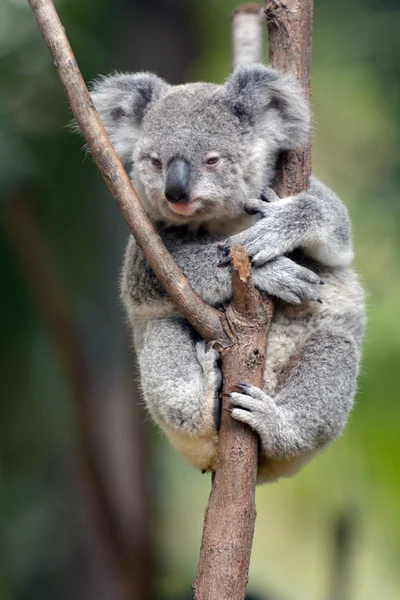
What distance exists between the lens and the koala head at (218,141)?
118 inches

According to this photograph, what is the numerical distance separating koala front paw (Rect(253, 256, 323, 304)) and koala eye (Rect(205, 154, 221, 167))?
46 cm

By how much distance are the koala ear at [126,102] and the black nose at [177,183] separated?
571 millimetres

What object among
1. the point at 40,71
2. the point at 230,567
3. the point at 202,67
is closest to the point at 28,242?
the point at 40,71

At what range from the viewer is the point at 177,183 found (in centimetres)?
285

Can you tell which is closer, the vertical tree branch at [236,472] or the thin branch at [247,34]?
the vertical tree branch at [236,472]

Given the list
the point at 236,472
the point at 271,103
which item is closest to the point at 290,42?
the point at 271,103

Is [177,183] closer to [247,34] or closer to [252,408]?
[252,408]

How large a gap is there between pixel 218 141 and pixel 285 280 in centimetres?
64

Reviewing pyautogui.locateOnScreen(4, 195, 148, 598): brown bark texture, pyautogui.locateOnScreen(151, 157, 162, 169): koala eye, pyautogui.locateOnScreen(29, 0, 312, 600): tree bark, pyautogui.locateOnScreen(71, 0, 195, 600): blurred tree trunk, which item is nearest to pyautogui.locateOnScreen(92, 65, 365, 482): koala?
pyautogui.locateOnScreen(151, 157, 162, 169): koala eye

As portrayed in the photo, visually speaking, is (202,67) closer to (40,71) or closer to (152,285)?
(40,71)

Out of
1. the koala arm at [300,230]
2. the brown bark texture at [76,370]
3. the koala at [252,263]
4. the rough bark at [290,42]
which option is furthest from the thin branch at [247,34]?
the brown bark texture at [76,370]

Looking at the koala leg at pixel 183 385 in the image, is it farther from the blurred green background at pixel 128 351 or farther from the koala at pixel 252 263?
the blurred green background at pixel 128 351

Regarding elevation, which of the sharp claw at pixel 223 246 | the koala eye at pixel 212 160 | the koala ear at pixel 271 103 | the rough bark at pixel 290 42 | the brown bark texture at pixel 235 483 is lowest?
the brown bark texture at pixel 235 483

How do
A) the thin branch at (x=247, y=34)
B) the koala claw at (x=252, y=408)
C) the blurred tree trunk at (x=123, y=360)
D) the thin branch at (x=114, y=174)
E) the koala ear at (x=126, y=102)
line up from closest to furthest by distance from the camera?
the thin branch at (x=114, y=174)
the koala claw at (x=252, y=408)
the koala ear at (x=126, y=102)
the thin branch at (x=247, y=34)
the blurred tree trunk at (x=123, y=360)
